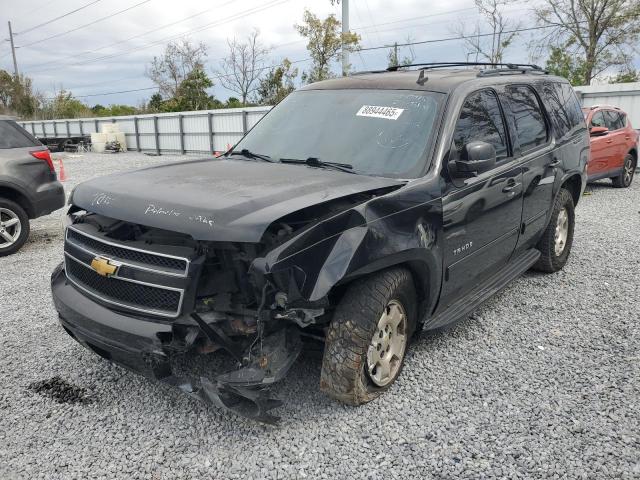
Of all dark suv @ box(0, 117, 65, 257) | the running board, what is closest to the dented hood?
the running board

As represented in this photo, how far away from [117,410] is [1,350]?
5.01 feet

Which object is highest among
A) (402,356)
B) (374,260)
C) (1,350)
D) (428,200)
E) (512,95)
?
(512,95)

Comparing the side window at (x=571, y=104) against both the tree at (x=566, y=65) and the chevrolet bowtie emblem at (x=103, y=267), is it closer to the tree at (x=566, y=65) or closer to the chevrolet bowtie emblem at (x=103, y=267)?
the chevrolet bowtie emblem at (x=103, y=267)

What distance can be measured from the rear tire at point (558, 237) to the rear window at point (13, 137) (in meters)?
6.62

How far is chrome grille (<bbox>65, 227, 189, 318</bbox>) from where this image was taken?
261 centimetres

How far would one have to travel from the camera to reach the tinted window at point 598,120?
10219mm

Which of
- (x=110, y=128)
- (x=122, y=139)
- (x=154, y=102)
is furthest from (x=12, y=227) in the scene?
(x=154, y=102)

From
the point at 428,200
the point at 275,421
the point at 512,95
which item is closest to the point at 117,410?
the point at 275,421

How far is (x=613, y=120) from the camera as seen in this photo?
10945 mm

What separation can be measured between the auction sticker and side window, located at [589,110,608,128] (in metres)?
8.03

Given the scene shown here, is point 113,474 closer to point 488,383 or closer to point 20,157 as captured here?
point 488,383

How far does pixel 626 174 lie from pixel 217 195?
11.6 meters

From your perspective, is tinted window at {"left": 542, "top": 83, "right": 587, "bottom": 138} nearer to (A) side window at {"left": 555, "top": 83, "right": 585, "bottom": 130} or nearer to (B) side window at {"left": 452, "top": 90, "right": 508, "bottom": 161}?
(A) side window at {"left": 555, "top": 83, "right": 585, "bottom": 130}

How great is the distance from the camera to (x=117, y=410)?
10.2 feet
